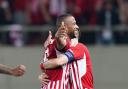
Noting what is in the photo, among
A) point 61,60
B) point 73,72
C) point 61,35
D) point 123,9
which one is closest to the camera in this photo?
point 61,35

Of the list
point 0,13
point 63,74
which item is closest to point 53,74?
point 63,74

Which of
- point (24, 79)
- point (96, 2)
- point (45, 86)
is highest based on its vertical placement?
point (96, 2)

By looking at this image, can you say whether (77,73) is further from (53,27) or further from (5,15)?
(5,15)

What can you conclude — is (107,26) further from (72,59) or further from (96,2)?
(72,59)

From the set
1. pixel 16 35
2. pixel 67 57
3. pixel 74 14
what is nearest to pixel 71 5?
pixel 74 14

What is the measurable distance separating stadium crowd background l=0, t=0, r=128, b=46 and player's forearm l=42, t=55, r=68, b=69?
8134mm

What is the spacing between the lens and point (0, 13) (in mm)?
18891

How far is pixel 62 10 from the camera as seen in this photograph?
18.6 metres

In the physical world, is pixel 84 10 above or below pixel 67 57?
above

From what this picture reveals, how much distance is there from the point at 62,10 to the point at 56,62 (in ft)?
27.5

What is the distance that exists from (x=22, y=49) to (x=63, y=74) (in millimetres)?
9353

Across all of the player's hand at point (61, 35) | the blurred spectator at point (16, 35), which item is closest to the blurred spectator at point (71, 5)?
the blurred spectator at point (16, 35)

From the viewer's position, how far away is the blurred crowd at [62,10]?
18812mm

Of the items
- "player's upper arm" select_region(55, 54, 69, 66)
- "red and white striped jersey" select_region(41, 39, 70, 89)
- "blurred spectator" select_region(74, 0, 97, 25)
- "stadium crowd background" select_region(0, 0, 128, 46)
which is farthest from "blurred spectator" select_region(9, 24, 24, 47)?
"player's upper arm" select_region(55, 54, 69, 66)
